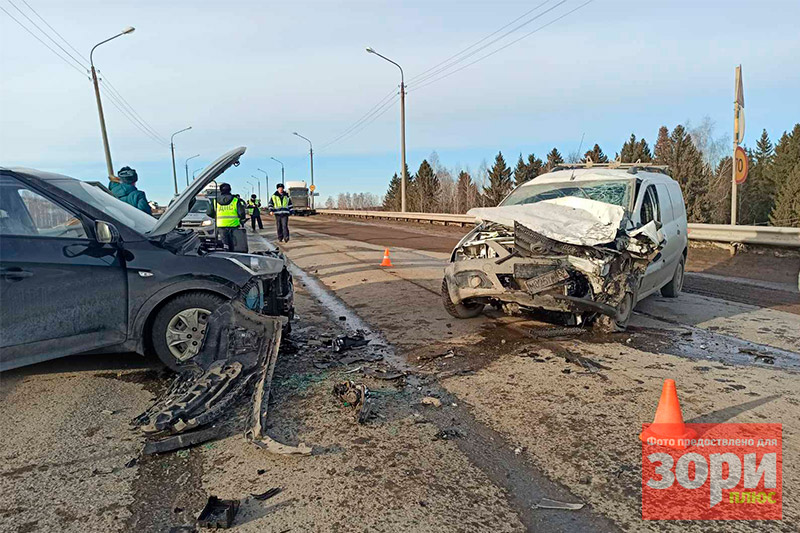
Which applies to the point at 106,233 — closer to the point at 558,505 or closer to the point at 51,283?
the point at 51,283

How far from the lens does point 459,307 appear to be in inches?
249

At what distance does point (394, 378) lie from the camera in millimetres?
4344

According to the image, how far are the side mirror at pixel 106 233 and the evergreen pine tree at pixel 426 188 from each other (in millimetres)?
72243

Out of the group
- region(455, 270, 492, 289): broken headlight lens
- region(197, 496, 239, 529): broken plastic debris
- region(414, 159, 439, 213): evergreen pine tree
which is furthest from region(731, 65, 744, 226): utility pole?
region(414, 159, 439, 213): evergreen pine tree

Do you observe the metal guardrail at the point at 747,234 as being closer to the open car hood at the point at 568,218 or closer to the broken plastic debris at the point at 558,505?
the open car hood at the point at 568,218

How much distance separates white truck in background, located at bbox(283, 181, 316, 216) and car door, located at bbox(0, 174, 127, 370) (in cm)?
4821

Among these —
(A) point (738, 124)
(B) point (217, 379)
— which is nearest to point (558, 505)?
(B) point (217, 379)

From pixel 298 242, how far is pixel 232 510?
16785mm

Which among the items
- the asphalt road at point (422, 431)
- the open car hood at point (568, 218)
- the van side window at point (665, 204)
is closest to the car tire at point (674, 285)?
the van side window at point (665, 204)

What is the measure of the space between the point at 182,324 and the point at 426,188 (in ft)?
244

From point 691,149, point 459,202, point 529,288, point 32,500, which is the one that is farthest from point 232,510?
point 459,202

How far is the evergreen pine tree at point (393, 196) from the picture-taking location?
84.8 m

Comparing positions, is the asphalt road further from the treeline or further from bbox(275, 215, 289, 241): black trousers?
the treeline

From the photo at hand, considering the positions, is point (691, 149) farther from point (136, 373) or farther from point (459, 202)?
point (136, 373)
